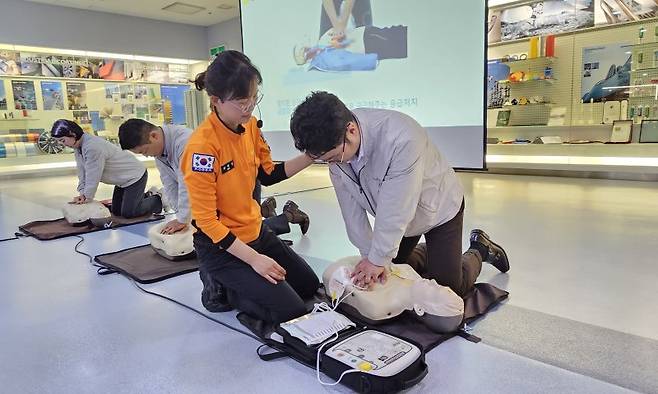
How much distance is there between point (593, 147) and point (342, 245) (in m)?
4.00

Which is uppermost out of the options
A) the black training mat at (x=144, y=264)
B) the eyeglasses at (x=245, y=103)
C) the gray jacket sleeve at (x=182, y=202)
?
the eyeglasses at (x=245, y=103)

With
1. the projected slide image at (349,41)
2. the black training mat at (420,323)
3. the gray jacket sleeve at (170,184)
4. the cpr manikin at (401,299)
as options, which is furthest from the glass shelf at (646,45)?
the gray jacket sleeve at (170,184)

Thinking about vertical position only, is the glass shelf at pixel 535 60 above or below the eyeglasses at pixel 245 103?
above

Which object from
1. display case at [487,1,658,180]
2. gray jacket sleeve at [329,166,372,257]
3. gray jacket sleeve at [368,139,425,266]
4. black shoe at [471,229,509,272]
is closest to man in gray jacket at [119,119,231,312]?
gray jacket sleeve at [329,166,372,257]

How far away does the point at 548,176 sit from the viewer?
5.73m

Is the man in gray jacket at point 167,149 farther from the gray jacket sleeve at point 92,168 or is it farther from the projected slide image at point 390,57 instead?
the projected slide image at point 390,57

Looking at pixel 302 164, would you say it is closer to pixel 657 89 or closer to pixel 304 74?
pixel 304 74

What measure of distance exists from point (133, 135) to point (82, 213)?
1422 millimetres

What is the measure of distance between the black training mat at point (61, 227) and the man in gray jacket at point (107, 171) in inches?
4.8

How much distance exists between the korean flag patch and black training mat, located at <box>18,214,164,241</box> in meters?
2.24

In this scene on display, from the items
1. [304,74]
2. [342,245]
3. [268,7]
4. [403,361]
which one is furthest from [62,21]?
[403,361]

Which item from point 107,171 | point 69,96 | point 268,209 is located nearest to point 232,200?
point 268,209

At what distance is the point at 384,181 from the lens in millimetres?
1449

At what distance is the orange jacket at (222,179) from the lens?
62.4 inches
